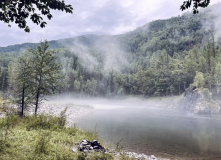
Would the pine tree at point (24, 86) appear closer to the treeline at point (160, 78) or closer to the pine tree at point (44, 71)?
the pine tree at point (44, 71)

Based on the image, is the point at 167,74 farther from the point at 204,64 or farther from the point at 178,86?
the point at 204,64

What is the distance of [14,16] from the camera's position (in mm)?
5688

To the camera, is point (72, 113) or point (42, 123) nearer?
point (42, 123)

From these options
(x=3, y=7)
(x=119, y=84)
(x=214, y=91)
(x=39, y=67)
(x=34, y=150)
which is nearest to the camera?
(x=3, y=7)

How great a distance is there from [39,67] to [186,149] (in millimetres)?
19115

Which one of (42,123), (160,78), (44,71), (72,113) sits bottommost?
(72,113)

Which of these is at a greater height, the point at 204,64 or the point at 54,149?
the point at 204,64

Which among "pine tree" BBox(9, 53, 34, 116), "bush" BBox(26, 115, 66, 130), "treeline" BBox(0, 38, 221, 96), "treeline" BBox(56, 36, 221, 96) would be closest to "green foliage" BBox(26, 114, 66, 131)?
"bush" BBox(26, 115, 66, 130)

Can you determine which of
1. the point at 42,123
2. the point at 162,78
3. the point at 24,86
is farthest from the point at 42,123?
the point at 162,78

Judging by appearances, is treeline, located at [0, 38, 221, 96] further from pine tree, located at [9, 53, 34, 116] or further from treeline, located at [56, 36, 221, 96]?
pine tree, located at [9, 53, 34, 116]

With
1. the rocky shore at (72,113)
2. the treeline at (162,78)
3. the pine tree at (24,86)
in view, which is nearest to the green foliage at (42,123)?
the rocky shore at (72,113)

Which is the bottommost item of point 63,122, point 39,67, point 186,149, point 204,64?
point 186,149

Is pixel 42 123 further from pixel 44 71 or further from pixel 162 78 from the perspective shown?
pixel 162 78

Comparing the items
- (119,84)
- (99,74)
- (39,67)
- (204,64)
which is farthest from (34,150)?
(99,74)
